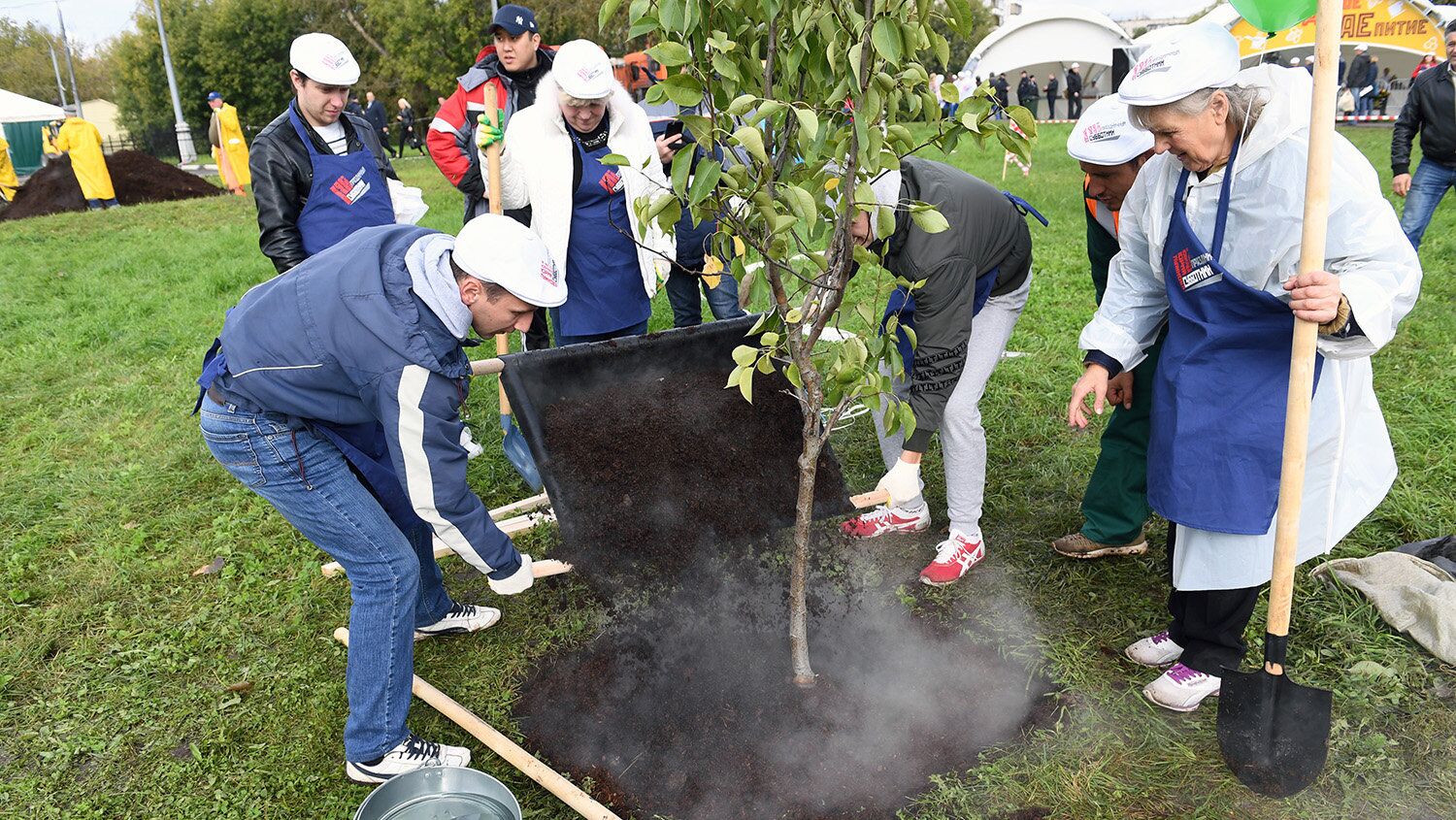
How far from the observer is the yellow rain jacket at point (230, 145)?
14961 mm

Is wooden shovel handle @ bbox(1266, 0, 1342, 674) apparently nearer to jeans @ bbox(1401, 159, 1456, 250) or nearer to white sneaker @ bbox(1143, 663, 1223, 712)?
white sneaker @ bbox(1143, 663, 1223, 712)

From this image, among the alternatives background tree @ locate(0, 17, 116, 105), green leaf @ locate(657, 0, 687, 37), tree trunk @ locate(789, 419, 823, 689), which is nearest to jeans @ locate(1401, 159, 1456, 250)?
tree trunk @ locate(789, 419, 823, 689)

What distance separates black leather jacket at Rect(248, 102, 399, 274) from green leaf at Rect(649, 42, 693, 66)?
2374mm

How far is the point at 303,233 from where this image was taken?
3.79 metres

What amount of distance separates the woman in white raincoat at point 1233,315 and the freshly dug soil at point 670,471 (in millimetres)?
1311

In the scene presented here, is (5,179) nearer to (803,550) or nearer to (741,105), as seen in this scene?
(803,550)

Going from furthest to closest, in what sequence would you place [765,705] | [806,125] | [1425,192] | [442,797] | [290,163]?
[1425,192] < [290,163] < [765,705] < [442,797] < [806,125]

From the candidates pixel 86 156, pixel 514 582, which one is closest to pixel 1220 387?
pixel 514 582

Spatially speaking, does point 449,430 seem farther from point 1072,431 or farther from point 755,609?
point 1072,431

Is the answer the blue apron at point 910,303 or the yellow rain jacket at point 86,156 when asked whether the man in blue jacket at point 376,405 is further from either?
the yellow rain jacket at point 86,156

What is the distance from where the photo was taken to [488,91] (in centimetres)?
431

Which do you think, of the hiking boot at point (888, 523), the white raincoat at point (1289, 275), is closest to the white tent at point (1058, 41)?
the hiking boot at point (888, 523)

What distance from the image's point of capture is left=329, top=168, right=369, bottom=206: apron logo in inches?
149

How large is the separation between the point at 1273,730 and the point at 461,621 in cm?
266
